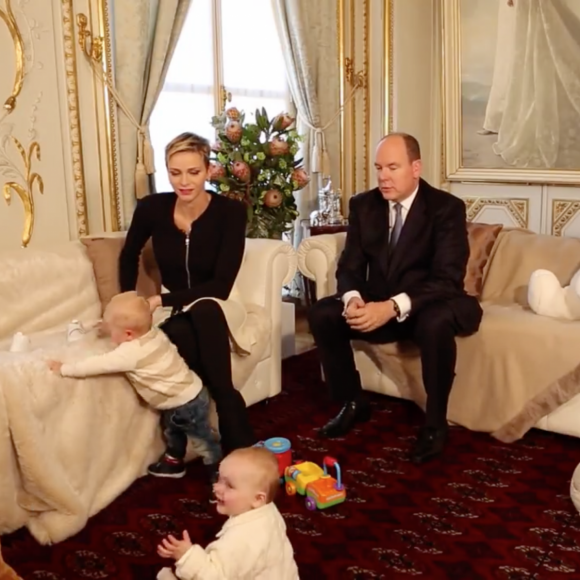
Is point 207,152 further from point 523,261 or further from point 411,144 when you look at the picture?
point 523,261

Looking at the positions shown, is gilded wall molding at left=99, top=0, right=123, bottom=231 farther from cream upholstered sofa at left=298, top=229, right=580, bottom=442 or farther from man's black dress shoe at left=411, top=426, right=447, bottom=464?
man's black dress shoe at left=411, top=426, right=447, bottom=464

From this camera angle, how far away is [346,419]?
3012 mm

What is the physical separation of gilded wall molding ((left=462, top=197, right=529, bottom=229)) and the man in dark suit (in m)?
2.33

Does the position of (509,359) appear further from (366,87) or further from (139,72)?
(366,87)

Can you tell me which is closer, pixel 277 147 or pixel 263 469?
pixel 263 469

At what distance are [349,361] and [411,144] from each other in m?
0.90

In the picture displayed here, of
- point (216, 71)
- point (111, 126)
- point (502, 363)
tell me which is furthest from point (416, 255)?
point (216, 71)

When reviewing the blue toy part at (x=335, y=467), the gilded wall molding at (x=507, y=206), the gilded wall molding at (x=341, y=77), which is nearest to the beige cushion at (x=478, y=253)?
the blue toy part at (x=335, y=467)

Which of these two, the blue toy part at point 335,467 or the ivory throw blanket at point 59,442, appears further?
the blue toy part at point 335,467

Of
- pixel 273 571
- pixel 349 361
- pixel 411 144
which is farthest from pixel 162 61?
pixel 273 571

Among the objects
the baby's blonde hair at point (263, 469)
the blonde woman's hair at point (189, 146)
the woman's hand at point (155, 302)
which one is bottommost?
the baby's blonde hair at point (263, 469)

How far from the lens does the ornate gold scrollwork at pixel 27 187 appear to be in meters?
3.34

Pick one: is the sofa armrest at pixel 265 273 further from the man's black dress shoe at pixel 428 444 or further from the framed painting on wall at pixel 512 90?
the framed painting on wall at pixel 512 90

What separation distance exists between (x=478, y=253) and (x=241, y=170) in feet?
4.11
